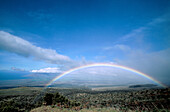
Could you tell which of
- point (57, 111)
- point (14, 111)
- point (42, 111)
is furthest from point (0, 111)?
point (57, 111)

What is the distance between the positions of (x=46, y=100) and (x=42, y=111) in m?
9.95

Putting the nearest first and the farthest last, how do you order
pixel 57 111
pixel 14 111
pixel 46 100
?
pixel 57 111
pixel 14 111
pixel 46 100

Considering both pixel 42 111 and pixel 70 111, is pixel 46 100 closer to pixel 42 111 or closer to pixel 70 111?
pixel 42 111

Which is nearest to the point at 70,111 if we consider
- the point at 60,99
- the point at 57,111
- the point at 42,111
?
the point at 57,111

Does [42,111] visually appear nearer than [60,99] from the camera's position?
Yes

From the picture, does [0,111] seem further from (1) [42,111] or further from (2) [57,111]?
(2) [57,111]

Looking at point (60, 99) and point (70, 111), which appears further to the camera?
point (60, 99)

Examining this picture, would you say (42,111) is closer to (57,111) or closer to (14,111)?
(57,111)

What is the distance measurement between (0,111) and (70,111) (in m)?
12.4

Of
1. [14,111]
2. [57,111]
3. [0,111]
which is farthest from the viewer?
[14,111]

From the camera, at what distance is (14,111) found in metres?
21.2

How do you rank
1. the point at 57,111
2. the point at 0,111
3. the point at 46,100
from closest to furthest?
the point at 57,111 < the point at 0,111 < the point at 46,100

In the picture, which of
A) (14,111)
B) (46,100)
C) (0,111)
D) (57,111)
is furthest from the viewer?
(46,100)

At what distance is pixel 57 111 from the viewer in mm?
16828
